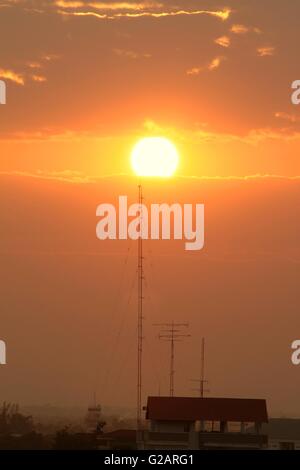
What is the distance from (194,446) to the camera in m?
82.5

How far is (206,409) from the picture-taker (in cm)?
8562

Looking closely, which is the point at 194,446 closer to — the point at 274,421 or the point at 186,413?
the point at 186,413

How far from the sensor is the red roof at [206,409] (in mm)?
84688

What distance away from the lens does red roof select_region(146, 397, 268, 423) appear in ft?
278

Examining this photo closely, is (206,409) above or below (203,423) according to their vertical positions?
above

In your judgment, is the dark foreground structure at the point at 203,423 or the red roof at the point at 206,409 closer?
the dark foreground structure at the point at 203,423

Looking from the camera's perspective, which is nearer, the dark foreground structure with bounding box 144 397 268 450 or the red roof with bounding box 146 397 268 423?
the dark foreground structure with bounding box 144 397 268 450

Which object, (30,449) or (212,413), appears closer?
(212,413)
